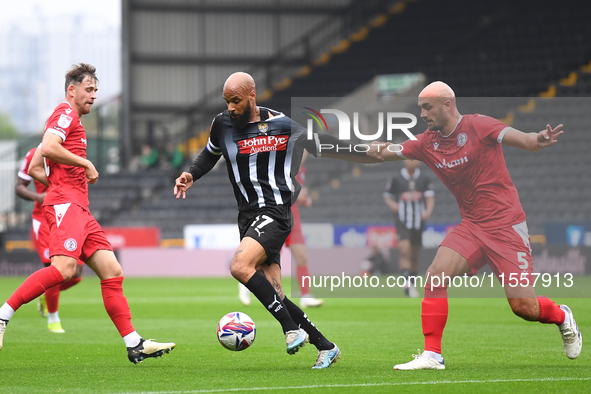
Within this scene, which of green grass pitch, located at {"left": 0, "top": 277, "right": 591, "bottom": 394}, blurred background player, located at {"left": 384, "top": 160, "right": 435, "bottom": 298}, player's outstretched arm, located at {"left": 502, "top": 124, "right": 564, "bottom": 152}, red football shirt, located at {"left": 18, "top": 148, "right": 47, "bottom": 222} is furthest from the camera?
blurred background player, located at {"left": 384, "top": 160, "right": 435, "bottom": 298}

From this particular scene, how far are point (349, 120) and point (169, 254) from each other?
1541 cm

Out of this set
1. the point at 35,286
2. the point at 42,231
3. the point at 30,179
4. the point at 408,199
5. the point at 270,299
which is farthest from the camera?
the point at 408,199

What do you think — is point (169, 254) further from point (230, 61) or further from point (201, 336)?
point (201, 336)

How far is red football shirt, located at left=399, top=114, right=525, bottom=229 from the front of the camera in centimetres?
595

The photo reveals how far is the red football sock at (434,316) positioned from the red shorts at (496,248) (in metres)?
0.32

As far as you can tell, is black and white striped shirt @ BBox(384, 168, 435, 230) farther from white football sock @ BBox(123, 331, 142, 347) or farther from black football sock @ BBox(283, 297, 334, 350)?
white football sock @ BBox(123, 331, 142, 347)

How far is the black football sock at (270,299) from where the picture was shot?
562 cm

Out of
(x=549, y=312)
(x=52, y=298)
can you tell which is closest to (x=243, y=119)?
(x=549, y=312)

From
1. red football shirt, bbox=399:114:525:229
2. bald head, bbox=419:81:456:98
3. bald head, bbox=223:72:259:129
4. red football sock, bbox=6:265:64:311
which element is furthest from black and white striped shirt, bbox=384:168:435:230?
red football sock, bbox=6:265:64:311

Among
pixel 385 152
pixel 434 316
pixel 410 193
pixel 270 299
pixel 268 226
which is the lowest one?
pixel 434 316

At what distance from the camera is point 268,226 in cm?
576

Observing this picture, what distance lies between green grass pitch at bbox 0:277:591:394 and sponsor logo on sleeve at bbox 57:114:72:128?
177 centimetres

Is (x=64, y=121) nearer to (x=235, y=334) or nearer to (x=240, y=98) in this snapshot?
(x=240, y=98)

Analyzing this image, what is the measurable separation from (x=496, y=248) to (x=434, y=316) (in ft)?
2.18
